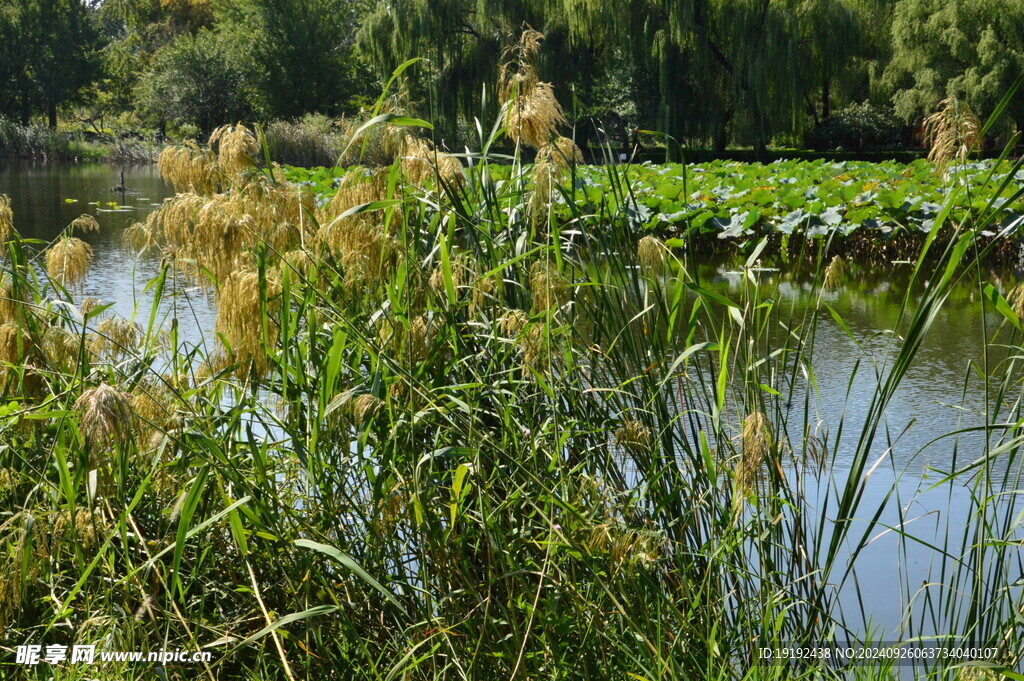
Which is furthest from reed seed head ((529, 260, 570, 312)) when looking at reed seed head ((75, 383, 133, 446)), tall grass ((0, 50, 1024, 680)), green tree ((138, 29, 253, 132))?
green tree ((138, 29, 253, 132))

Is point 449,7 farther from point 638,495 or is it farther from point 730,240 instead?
point 638,495

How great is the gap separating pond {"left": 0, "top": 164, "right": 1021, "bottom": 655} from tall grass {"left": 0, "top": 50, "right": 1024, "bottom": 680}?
142 mm

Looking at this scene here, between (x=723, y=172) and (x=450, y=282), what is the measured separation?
35.6ft

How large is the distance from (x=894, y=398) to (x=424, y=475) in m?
2.96

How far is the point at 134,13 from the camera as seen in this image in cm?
4225

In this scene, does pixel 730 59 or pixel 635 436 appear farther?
pixel 730 59

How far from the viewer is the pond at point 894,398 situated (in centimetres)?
228

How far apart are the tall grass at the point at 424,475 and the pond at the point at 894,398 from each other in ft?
0.47

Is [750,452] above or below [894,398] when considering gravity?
above

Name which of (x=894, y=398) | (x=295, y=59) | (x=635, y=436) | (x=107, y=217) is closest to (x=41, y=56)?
(x=295, y=59)

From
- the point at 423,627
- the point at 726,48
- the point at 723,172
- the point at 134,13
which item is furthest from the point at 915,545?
the point at 134,13

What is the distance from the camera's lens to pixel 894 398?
163 inches

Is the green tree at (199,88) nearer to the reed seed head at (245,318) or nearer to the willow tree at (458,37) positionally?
the willow tree at (458,37)

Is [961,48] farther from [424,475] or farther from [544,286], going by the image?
[424,475]
